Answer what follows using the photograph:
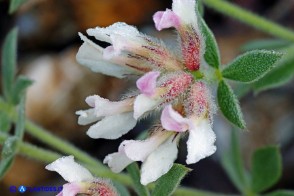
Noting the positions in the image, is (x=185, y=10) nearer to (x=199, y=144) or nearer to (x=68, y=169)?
(x=199, y=144)

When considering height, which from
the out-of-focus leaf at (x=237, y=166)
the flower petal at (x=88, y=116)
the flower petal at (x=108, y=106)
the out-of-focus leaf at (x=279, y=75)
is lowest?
the out-of-focus leaf at (x=237, y=166)

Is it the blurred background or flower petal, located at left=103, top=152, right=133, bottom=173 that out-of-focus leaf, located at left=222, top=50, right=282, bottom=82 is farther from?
the blurred background

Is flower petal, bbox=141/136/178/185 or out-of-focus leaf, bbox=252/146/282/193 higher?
flower petal, bbox=141/136/178/185

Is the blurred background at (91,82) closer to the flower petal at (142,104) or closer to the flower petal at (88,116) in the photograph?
the flower petal at (88,116)

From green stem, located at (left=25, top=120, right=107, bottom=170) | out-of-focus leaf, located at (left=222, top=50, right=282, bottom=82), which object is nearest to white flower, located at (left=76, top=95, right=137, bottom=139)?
out-of-focus leaf, located at (left=222, top=50, right=282, bottom=82)

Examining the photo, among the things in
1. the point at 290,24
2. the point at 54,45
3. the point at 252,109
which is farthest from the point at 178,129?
the point at 54,45

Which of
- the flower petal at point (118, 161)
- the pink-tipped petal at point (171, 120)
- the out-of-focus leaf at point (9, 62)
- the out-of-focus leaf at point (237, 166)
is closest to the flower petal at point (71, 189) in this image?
the flower petal at point (118, 161)
